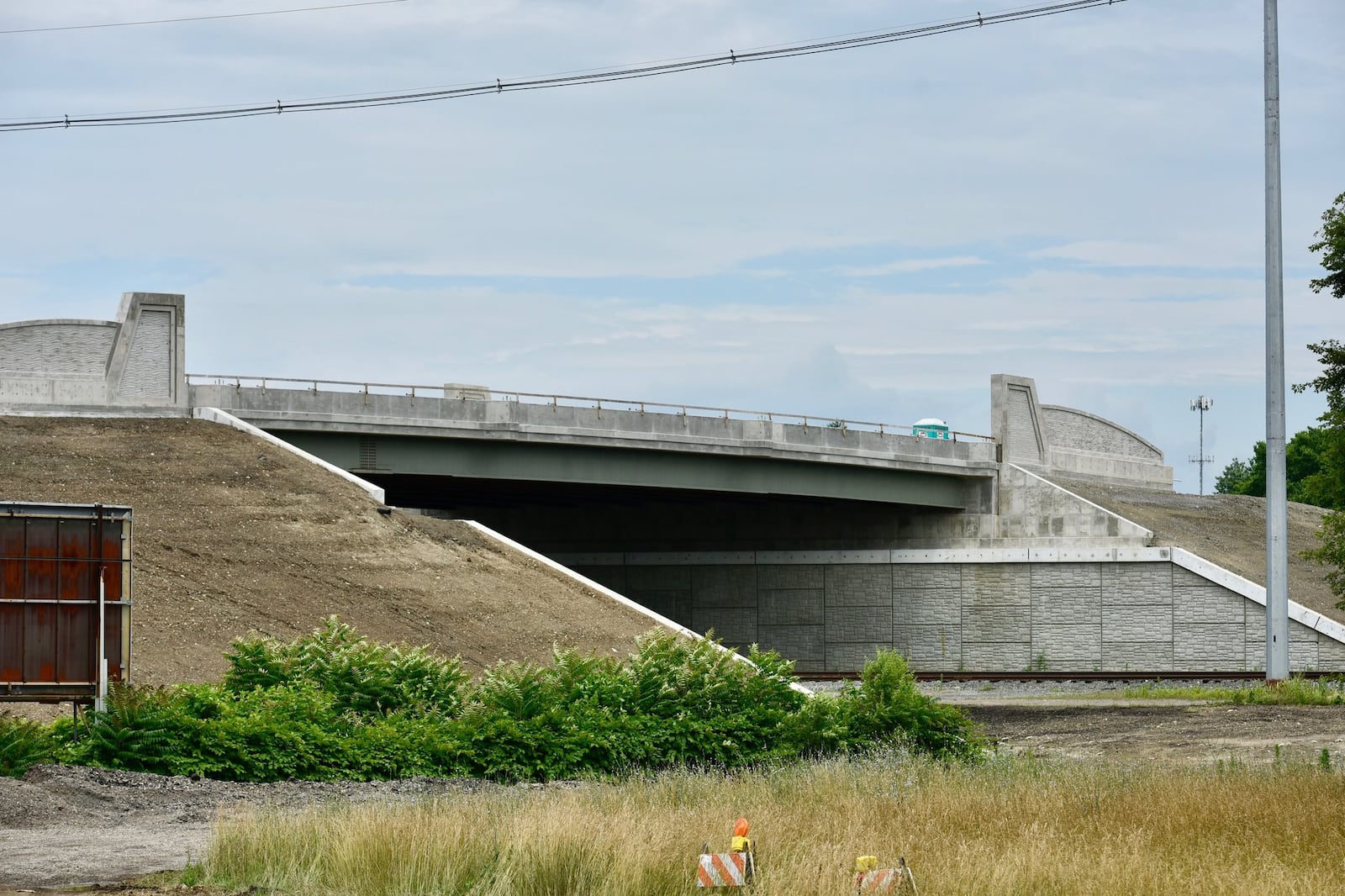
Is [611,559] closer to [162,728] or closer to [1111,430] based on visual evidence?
[1111,430]

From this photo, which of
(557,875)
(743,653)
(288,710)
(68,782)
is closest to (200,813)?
(68,782)

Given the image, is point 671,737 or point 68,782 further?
point 671,737

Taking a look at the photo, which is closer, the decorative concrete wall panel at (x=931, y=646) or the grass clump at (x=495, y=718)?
the grass clump at (x=495, y=718)

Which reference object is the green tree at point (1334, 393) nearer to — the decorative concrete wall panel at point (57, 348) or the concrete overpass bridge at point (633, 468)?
the concrete overpass bridge at point (633, 468)

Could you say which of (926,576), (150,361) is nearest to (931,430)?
(926,576)

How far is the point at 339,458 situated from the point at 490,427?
4.12 meters

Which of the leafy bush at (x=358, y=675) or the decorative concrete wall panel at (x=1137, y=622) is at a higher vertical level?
the leafy bush at (x=358, y=675)

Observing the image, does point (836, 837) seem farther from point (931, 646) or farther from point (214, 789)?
point (931, 646)

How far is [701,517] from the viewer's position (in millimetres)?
56875

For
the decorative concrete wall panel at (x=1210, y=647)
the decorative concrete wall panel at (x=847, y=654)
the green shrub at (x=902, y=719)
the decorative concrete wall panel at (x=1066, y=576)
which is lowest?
the decorative concrete wall panel at (x=847, y=654)

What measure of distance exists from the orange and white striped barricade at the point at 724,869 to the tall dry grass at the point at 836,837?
157 mm

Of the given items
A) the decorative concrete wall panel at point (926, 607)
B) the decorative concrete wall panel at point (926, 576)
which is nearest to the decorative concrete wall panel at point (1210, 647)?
the decorative concrete wall panel at point (926, 607)

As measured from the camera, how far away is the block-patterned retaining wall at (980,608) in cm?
4688

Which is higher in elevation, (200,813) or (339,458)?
(339,458)
